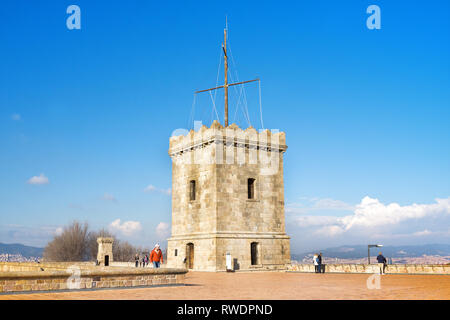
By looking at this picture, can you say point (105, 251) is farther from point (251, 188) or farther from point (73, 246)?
point (73, 246)

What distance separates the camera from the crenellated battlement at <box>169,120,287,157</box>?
1291 inches

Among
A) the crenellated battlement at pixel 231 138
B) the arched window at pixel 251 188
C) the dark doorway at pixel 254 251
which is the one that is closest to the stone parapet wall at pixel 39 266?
the dark doorway at pixel 254 251

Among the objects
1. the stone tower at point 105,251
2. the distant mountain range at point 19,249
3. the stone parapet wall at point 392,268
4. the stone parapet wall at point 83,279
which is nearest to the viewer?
the stone parapet wall at point 83,279

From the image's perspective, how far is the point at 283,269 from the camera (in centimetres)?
3331

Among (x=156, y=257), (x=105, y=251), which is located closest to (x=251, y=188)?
(x=105, y=251)

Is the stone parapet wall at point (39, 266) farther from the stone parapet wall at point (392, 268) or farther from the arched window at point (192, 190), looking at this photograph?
the stone parapet wall at point (392, 268)

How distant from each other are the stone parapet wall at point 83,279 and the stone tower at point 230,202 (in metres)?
14.7

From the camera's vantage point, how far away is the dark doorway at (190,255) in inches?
1323

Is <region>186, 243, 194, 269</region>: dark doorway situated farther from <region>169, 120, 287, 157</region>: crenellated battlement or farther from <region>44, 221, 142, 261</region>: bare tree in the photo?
<region>44, 221, 142, 261</region>: bare tree

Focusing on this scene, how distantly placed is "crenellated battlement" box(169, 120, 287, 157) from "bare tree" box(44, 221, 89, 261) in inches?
1320

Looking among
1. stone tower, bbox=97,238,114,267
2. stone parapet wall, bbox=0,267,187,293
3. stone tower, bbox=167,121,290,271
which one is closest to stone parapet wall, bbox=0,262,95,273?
stone tower, bbox=97,238,114,267

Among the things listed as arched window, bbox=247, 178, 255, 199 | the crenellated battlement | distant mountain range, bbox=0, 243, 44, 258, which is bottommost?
distant mountain range, bbox=0, 243, 44, 258
